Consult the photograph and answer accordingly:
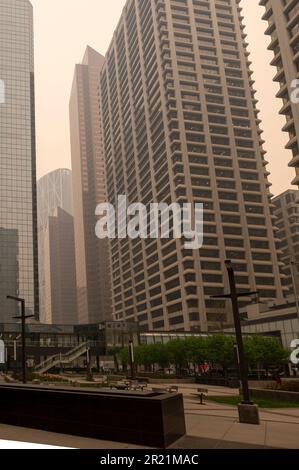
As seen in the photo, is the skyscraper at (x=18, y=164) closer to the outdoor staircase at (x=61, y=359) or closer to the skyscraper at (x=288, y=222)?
the outdoor staircase at (x=61, y=359)

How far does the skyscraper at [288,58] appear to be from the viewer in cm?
6162

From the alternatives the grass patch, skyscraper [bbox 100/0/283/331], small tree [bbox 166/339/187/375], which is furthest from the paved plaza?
skyscraper [bbox 100/0/283/331]

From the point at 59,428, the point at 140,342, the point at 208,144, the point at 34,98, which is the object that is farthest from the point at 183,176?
the point at 59,428

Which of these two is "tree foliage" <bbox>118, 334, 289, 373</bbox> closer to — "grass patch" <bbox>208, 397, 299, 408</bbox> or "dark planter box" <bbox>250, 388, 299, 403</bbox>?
"dark planter box" <bbox>250, 388, 299, 403</bbox>

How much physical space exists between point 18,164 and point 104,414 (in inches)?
5875

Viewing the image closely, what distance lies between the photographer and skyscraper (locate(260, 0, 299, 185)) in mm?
61625

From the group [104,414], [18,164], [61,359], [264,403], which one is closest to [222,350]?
[264,403]

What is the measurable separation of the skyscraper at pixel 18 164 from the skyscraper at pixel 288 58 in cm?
10357

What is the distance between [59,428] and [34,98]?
165138 mm

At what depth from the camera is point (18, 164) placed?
15112cm

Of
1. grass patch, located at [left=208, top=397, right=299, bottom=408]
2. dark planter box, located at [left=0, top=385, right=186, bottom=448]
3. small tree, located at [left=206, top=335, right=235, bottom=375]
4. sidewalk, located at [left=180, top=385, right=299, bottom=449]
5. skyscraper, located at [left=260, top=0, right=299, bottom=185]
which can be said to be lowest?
grass patch, located at [left=208, top=397, right=299, bottom=408]

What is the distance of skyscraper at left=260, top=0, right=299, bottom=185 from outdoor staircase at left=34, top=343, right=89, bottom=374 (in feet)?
144

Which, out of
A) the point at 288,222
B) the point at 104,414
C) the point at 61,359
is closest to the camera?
the point at 104,414

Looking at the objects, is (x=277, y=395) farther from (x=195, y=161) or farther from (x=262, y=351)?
(x=195, y=161)
